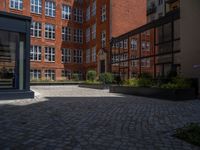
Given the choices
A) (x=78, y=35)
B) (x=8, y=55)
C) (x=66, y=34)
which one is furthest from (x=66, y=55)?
(x=8, y=55)

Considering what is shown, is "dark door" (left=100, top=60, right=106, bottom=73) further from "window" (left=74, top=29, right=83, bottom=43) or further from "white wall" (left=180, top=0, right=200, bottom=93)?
"white wall" (left=180, top=0, right=200, bottom=93)

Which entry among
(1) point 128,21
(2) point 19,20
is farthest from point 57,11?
(2) point 19,20

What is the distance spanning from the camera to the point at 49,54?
134 ft

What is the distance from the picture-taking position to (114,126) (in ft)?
19.6

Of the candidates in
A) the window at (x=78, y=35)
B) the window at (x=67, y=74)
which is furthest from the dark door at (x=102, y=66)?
the window at (x=78, y=35)

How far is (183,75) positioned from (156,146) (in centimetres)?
1190

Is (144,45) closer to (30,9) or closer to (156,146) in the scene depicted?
(156,146)

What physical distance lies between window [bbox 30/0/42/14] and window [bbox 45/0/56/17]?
1.15 m

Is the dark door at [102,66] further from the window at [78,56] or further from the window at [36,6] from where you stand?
the window at [36,6]

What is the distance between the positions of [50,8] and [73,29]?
583cm

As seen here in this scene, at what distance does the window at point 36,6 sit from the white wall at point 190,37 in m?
30.7

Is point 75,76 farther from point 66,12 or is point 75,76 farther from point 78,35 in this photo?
point 66,12

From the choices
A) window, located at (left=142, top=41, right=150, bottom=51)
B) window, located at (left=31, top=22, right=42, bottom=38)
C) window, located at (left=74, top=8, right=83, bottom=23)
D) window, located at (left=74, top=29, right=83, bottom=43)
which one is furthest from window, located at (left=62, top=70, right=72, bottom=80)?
window, located at (left=142, top=41, right=150, bottom=51)

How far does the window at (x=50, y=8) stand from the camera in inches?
1623
